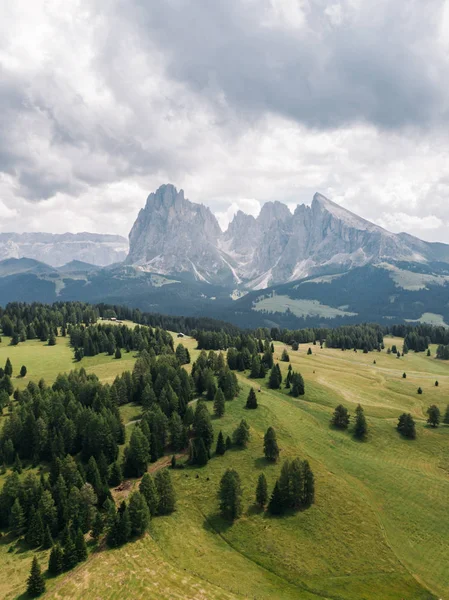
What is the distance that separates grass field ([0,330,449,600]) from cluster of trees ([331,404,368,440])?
104 inches

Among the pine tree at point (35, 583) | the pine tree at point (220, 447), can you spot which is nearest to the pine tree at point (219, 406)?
the pine tree at point (220, 447)

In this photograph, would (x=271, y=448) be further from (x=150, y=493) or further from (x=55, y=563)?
(x=55, y=563)

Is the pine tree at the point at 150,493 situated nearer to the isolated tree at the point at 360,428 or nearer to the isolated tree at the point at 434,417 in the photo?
the isolated tree at the point at 360,428

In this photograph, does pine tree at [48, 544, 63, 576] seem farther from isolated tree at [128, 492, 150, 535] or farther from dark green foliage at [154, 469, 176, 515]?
dark green foliage at [154, 469, 176, 515]

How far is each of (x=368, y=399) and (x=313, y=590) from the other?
86828mm

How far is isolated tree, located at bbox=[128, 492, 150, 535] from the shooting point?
7138 centimetres

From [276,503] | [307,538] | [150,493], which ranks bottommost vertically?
[307,538]

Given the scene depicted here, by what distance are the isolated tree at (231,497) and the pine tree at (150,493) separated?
1420 centimetres

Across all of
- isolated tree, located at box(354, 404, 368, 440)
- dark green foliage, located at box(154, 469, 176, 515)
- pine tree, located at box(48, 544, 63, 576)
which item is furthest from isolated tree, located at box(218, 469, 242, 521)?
isolated tree, located at box(354, 404, 368, 440)

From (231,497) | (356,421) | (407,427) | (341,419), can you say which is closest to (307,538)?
(231,497)

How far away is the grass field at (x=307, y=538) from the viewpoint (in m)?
58.2

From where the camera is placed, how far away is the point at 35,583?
5712 cm

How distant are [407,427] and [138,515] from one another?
79920mm

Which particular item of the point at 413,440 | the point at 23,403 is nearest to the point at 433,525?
the point at 413,440
